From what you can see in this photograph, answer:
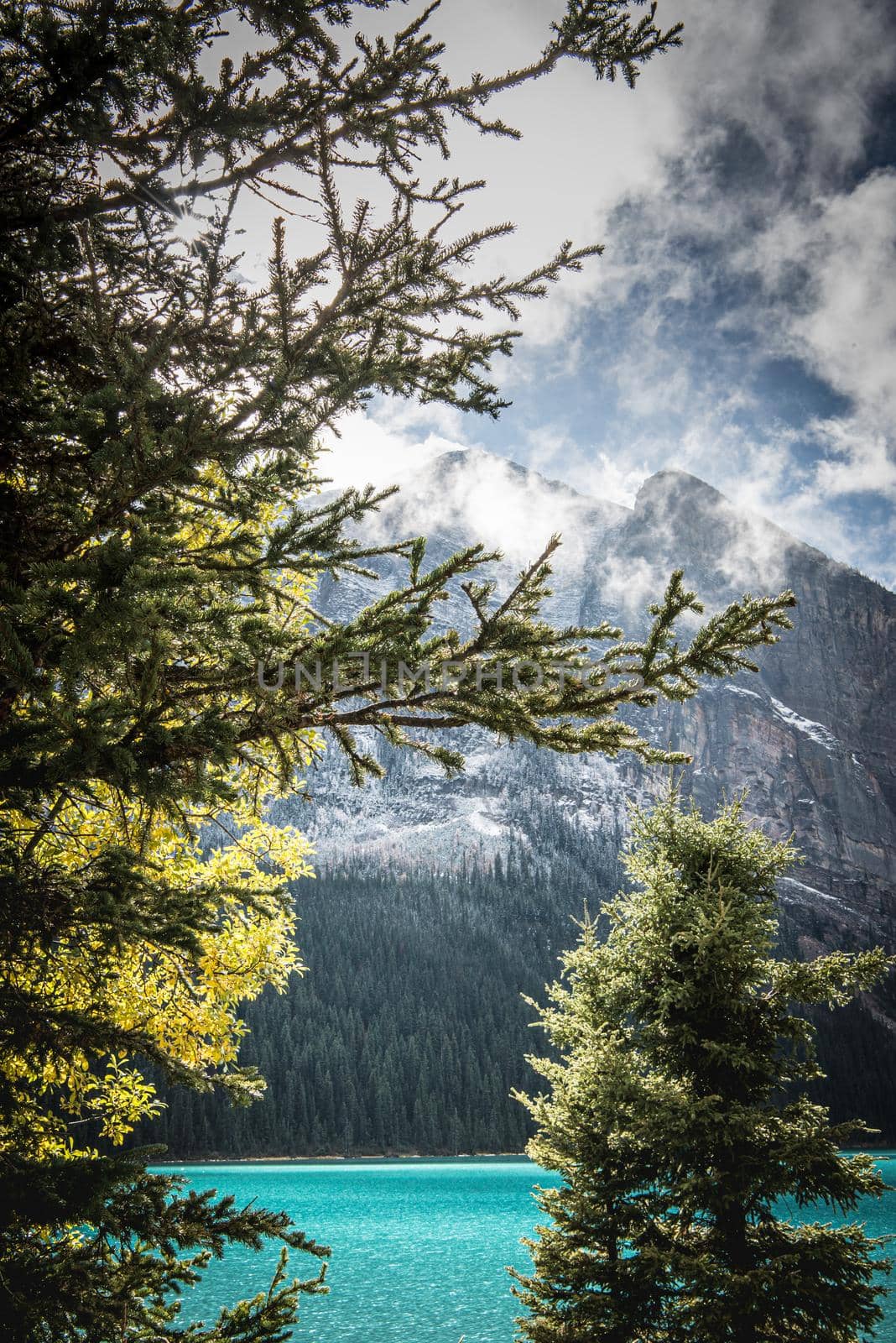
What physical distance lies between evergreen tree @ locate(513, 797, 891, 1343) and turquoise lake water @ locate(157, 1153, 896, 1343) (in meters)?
3.46

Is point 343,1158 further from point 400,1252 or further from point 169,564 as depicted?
point 169,564

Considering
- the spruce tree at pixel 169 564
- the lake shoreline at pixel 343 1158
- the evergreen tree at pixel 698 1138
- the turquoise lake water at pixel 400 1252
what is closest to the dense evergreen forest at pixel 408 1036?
the lake shoreline at pixel 343 1158

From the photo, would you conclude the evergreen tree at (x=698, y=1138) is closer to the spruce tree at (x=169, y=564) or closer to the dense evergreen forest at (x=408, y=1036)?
the spruce tree at (x=169, y=564)

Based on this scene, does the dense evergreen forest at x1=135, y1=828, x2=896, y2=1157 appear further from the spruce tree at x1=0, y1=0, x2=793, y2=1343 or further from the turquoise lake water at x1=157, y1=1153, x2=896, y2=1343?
the spruce tree at x1=0, y1=0, x2=793, y2=1343

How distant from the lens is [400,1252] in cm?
3412

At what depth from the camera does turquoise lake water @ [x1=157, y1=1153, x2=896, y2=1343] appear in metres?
22.4

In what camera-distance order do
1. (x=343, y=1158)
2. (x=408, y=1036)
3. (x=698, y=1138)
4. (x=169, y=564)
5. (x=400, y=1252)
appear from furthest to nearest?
1. (x=408, y=1036)
2. (x=343, y=1158)
3. (x=400, y=1252)
4. (x=698, y=1138)
5. (x=169, y=564)

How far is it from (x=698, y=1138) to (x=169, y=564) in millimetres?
7054

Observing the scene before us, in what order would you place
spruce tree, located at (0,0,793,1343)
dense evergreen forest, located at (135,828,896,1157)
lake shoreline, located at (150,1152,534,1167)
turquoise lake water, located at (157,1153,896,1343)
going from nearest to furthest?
1. spruce tree, located at (0,0,793,1343)
2. turquoise lake water, located at (157,1153,896,1343)
3. lake shoreline, located at (150,1152,534,1167)
4. dense evergreen forest, located at (135,828,896,1157)

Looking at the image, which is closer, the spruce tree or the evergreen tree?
the spruce tree

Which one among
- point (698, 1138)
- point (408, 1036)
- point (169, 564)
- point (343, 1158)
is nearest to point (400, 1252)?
point (698, 1138)

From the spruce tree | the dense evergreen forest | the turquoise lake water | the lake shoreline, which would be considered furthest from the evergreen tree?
the lake shoreline

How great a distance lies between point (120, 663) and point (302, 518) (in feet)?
3.78

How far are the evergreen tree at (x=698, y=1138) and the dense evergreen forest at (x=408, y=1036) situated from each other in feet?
191
